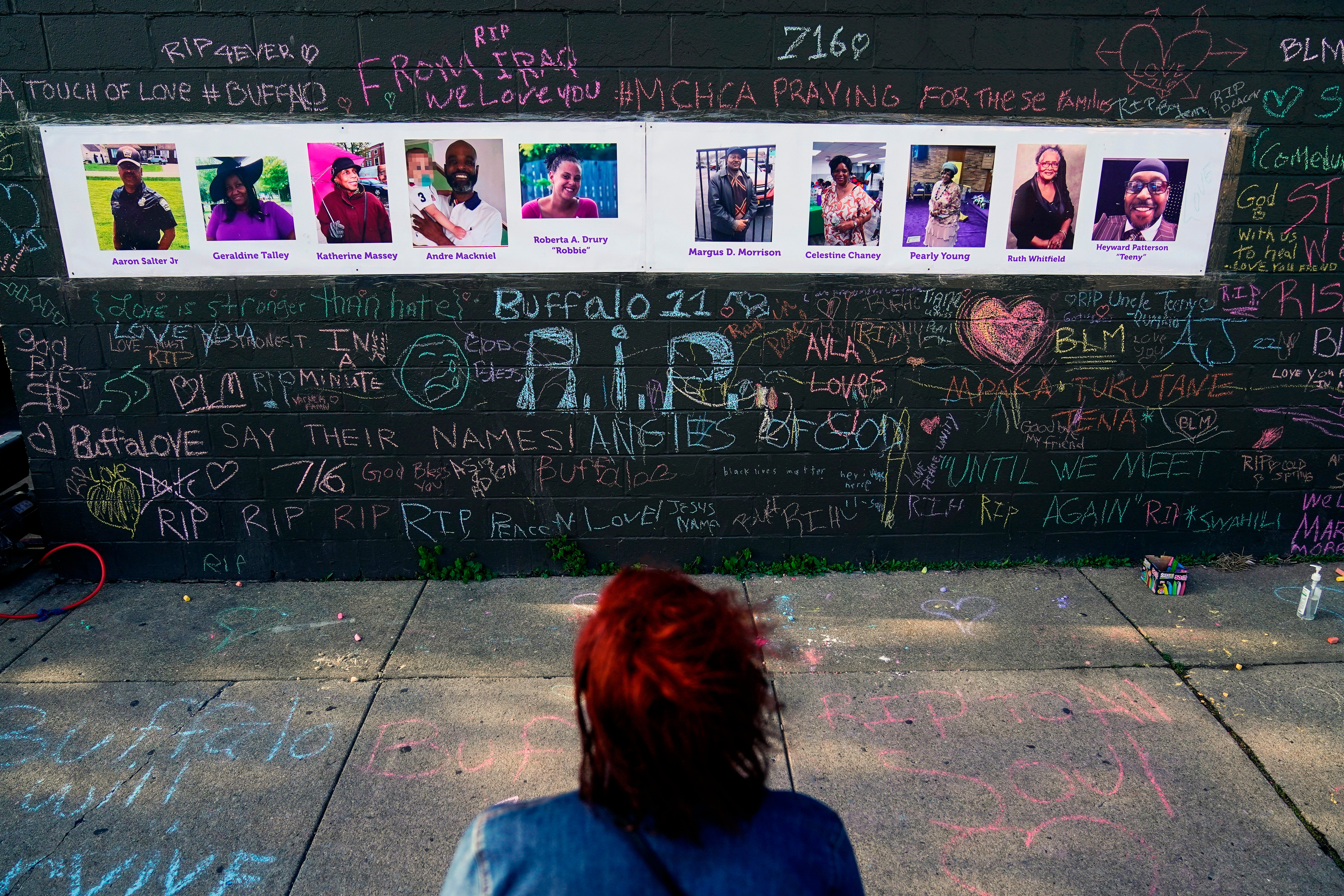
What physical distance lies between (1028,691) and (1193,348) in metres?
2.26

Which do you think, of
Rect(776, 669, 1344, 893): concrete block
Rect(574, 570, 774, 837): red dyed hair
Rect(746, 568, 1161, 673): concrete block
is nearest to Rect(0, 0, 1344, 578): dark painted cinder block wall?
Rect(746, 568, 1161, 673): concrete block

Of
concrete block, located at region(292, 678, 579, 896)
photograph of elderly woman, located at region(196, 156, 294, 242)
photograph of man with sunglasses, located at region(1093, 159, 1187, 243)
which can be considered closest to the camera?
concrete block, located at region(292, 678, 579, 896)

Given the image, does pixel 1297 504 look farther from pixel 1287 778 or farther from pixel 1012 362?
pixel 1287 778

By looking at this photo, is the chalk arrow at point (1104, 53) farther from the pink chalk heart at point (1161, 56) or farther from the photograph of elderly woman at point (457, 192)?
the photograph of elderly woman at point (457, 192)

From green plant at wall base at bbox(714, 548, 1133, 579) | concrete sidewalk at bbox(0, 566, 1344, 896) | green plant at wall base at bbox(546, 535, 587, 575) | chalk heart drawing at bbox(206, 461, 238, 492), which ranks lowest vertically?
concrete sidewalk at bbox(0, 566, 1344, 896)

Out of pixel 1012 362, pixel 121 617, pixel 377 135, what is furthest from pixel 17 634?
pixel 1012 362

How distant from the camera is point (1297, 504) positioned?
484 cm

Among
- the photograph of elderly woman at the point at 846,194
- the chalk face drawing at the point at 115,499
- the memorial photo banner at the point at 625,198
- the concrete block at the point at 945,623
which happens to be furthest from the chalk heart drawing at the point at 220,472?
the photograph of elderly woman at the point at 846,194

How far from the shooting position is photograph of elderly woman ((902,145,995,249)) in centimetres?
432

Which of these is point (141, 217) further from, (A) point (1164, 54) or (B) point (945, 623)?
(A) point (1164, 54)

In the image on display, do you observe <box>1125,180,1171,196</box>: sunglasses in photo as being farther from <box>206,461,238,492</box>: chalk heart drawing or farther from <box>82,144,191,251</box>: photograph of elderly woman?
<box>206,461,238,492</box>: chalk heart drawing

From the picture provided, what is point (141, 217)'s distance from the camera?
4.32 m

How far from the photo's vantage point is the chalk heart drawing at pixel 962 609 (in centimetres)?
428

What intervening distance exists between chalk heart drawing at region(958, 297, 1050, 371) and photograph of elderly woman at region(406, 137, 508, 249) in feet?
8.29
